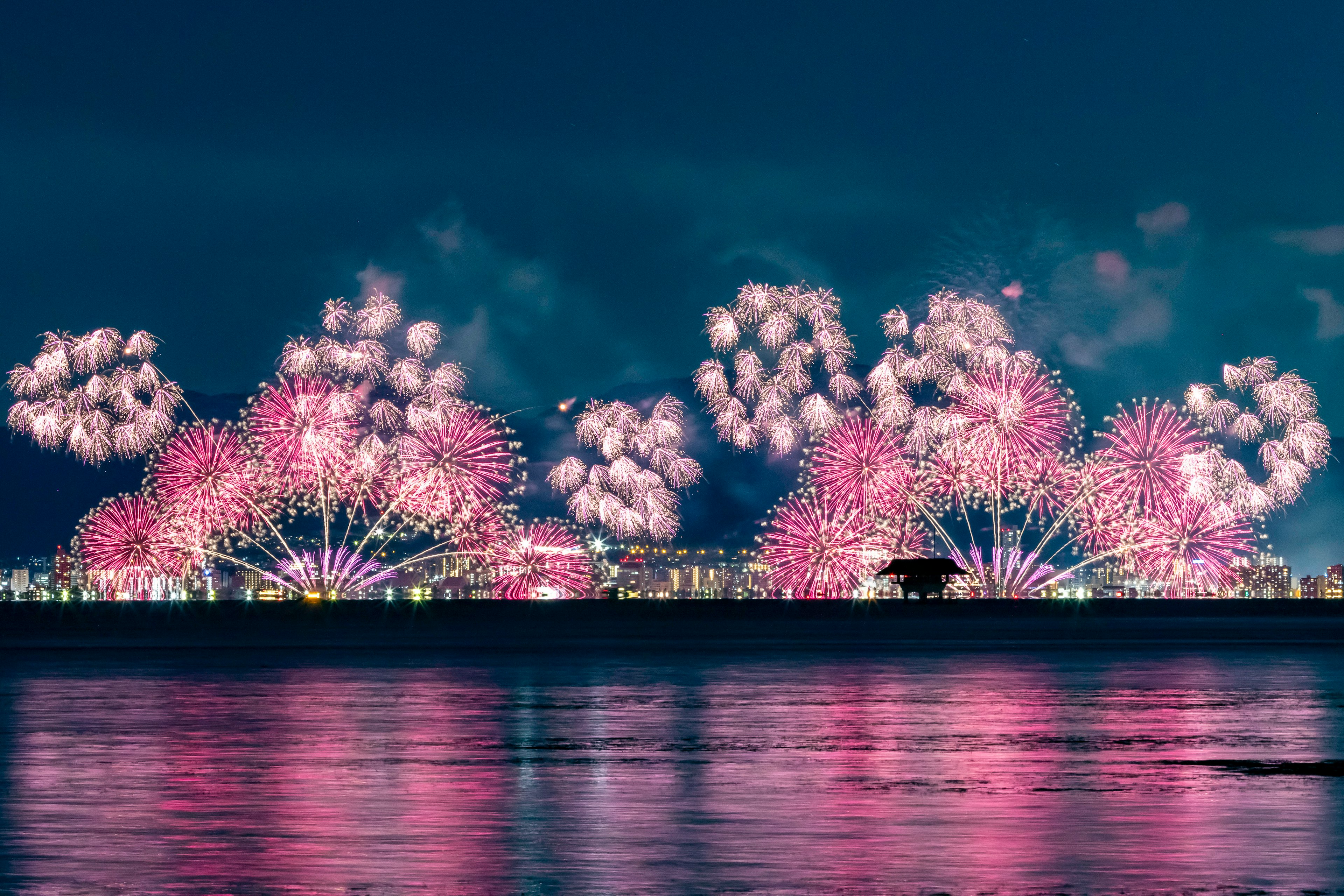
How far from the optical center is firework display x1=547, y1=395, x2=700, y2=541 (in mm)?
83250

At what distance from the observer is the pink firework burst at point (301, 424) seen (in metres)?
84.6

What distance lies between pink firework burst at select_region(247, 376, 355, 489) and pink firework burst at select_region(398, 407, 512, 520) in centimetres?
277

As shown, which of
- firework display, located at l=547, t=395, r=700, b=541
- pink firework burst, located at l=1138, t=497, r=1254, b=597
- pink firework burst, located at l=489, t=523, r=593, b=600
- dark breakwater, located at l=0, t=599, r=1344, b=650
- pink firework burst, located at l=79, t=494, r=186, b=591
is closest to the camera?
dark breakwater, located at l=0, t=599, r=1344, b=650

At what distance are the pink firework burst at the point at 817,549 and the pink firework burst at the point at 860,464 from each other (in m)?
5.73

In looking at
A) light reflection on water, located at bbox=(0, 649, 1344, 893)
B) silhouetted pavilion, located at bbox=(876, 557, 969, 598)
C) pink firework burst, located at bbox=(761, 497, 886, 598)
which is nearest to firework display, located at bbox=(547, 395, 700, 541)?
pink firework burst, located at bbox=(761, 497, 886, 598)

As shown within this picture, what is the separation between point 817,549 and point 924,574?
44.2 m

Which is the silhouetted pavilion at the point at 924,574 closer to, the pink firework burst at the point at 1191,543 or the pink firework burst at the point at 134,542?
the pink firework burst at the point at 1191,543

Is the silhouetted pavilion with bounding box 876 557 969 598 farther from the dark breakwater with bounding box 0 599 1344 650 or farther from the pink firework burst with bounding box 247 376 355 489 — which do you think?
the pink firework burst with bounding box 247 376 355 489

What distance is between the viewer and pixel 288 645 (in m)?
61.9

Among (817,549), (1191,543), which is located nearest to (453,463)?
(817,549)

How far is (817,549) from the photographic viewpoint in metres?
100

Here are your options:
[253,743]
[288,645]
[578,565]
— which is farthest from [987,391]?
[253,743]

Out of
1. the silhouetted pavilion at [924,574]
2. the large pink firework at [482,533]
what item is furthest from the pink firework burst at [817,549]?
the silhouetted pavilion at [924,574]

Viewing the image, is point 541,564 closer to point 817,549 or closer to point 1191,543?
point 817,549
